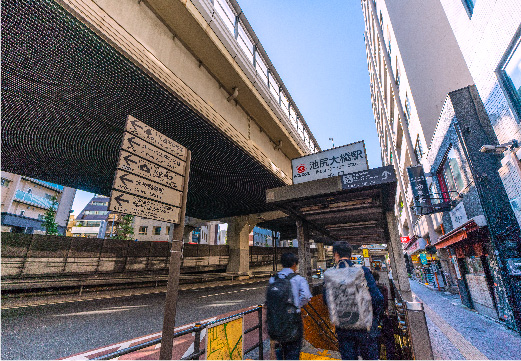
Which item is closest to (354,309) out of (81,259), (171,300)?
(171,300)

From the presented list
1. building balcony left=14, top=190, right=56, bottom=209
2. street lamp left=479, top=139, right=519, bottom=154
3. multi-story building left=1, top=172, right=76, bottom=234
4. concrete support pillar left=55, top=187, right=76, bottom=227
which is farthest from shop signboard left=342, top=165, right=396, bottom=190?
building balcony left=14, top=190, right=56, bottom=209

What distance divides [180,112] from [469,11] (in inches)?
469

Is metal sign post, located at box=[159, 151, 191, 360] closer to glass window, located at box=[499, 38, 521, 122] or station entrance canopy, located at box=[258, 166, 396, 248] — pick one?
station entrance canopy, located at box=[258, 166, 396, 248]

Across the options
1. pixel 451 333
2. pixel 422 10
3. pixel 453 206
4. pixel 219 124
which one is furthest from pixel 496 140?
pixel 422 10

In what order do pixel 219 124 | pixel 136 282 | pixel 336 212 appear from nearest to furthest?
pixel 336 212 → pixel 219 124 → pixel 136 282

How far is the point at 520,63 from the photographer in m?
6.40

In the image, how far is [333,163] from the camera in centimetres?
775

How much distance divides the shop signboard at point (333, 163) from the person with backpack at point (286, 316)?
503 cm

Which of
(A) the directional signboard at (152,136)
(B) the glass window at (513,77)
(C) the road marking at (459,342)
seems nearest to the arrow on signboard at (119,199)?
(A) the directional signboard at (152,136)

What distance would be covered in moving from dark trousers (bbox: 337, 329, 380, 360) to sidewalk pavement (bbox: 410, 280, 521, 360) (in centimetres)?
223

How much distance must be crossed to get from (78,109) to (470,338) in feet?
49.3

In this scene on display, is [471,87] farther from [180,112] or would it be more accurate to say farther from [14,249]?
[14,249]

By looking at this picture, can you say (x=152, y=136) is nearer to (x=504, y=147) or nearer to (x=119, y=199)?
(x=119, y=199)

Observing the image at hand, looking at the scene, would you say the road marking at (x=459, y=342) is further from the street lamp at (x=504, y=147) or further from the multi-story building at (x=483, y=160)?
the street lamp at (x=504, y=147)
